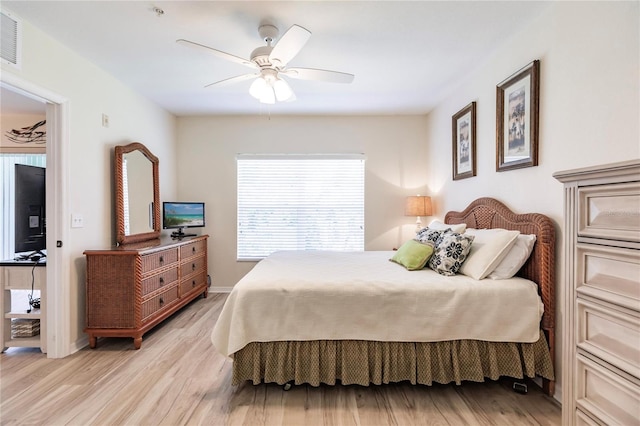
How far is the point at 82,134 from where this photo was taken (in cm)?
271

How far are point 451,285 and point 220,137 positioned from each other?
377 cm

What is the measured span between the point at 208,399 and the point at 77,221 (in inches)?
75.9

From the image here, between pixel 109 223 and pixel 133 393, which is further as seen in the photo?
pixel 109 223

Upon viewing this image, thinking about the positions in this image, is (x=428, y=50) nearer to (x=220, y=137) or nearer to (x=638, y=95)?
(x=638, y=95)

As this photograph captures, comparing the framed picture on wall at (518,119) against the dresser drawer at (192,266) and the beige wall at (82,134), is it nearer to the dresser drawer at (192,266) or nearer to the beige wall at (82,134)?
the dresser drawer at (192,266)

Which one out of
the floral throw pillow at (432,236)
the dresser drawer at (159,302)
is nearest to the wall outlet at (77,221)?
the dresser drawer at (159,302)

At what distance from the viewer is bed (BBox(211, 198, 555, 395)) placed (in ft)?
6.29

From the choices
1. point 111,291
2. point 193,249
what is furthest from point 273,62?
point 193,249

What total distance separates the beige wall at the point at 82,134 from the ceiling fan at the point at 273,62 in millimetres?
1299

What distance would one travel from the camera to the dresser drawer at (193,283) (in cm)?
358

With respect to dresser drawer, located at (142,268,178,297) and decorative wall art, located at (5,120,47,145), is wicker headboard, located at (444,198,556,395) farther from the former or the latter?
decorative wall art, located at (5,120,47,145)

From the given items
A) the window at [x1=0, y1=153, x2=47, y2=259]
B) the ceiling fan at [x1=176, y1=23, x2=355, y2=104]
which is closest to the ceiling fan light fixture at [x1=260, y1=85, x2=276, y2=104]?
the ceiling fan at [x1=176, y1=23, x2=355, y2=104]

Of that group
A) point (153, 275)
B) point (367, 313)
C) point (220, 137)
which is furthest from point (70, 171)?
point (367, 313)

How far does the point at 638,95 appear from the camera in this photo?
147 centimetres
